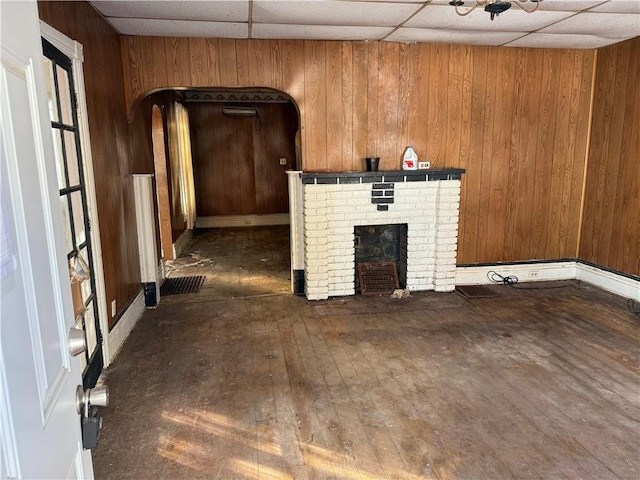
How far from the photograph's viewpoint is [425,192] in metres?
4.43

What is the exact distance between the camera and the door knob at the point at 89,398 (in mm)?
992

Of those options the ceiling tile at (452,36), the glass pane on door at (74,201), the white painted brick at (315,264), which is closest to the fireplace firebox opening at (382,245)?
the white painted brick at (315,264)

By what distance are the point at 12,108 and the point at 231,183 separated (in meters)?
8.16

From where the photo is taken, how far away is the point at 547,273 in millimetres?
4961

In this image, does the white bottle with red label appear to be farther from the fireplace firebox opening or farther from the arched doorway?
the arched doorway

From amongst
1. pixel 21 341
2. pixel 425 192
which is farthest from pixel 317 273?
pixel 21 341

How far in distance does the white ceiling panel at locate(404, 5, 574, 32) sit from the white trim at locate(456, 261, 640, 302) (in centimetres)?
235

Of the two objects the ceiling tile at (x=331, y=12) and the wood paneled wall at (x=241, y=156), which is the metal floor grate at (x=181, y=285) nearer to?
the ceiling tile at (x=331, y=12)

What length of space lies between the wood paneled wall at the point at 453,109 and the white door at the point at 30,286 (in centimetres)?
333

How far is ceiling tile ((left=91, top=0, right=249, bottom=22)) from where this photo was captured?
3039 mm

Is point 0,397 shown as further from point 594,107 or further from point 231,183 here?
point 231,183

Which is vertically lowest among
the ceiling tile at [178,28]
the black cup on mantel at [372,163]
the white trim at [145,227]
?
the white trim at [145,227]

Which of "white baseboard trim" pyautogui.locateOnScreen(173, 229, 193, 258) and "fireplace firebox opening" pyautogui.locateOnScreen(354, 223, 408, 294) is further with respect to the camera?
"white baseboard trim" pyautogui.locateOnScreen(173, 229, 193, 258)

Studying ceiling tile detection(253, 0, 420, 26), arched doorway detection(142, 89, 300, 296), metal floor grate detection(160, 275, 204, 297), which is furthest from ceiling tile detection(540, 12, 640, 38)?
arched doorway detection(142, 89, 300, 296)
